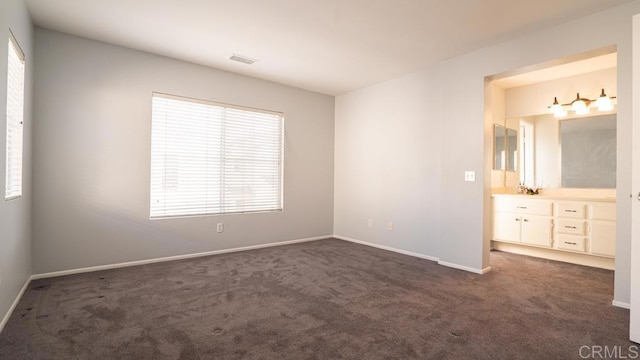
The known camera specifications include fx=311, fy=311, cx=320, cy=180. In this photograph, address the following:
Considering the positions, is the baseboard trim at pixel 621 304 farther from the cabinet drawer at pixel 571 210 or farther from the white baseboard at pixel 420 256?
the cabinet drawer at pixel 571 210

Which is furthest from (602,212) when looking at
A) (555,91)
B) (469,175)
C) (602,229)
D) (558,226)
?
(555,91)

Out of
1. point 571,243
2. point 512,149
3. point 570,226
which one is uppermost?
point 512,149

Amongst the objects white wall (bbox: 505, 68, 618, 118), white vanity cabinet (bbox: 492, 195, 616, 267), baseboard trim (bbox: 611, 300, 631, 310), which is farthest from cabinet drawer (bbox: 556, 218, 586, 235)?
white wall (bbox: 505, 68, 618, 118)

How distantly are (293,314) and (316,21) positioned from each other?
2819mm

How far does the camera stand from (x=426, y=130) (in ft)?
14.9

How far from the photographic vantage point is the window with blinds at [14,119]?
252 centimetres

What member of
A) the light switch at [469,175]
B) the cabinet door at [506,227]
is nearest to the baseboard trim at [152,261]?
the light switch at [469,175]

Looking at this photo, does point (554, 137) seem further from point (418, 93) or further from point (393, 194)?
point (393, 194)

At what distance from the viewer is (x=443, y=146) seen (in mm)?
4203

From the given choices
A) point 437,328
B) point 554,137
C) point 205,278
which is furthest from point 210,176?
point 554,137

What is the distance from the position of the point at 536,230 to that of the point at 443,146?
1958 millimetres

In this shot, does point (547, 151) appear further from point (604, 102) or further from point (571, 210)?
point (571, 210)

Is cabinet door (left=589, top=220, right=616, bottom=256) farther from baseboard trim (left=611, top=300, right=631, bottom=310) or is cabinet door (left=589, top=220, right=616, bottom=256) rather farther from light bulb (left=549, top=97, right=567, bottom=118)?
light bulb (left=549, top=97, right=567, bottom=118)

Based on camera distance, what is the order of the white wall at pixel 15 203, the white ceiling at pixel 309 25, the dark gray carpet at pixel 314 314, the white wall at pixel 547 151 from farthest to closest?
the white wall at pixel 547 151
the white ceiling at pixel 309 25
the white wall at pixel 15 203
the dark gray carpet at pixel 314 314
